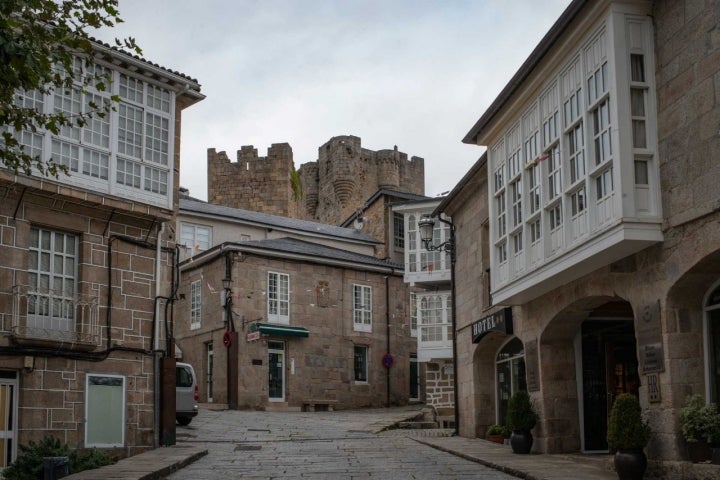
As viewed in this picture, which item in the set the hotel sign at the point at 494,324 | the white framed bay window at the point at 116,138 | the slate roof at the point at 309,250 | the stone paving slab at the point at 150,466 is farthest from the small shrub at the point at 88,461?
the slate roof at the point at 309,250

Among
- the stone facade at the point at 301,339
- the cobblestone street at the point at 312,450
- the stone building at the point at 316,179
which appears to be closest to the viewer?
the cobblestone street at the point at 312,450

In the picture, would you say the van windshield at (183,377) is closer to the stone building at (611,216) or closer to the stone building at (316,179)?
the stone building at (611,216)

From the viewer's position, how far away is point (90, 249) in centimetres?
1891

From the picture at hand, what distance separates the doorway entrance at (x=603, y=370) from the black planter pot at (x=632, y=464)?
17.2ft

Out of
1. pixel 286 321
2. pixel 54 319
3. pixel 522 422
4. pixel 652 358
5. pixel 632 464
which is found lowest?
pixel 632 464

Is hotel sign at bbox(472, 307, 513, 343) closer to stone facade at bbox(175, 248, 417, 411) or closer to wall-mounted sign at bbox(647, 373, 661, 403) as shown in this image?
wall-mounted sign at bbox(647, 373, 661, 403)

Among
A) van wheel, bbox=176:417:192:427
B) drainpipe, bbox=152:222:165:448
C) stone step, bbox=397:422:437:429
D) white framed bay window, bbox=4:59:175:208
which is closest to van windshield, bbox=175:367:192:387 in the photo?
van wheel, bbox=176:417:192:427

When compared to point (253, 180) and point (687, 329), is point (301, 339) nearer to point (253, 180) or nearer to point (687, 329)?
point (687, 329)

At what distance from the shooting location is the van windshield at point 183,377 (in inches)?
956

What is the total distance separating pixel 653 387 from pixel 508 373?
27.1 ft

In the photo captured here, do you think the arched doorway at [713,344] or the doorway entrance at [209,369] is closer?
the arched doorway at [713,344]

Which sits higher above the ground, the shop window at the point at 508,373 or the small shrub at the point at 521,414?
the shop window at the point at 508,373

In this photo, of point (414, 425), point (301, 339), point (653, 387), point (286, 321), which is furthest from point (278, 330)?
point (653, 387)

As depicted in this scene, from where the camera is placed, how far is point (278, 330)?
3291 cm
